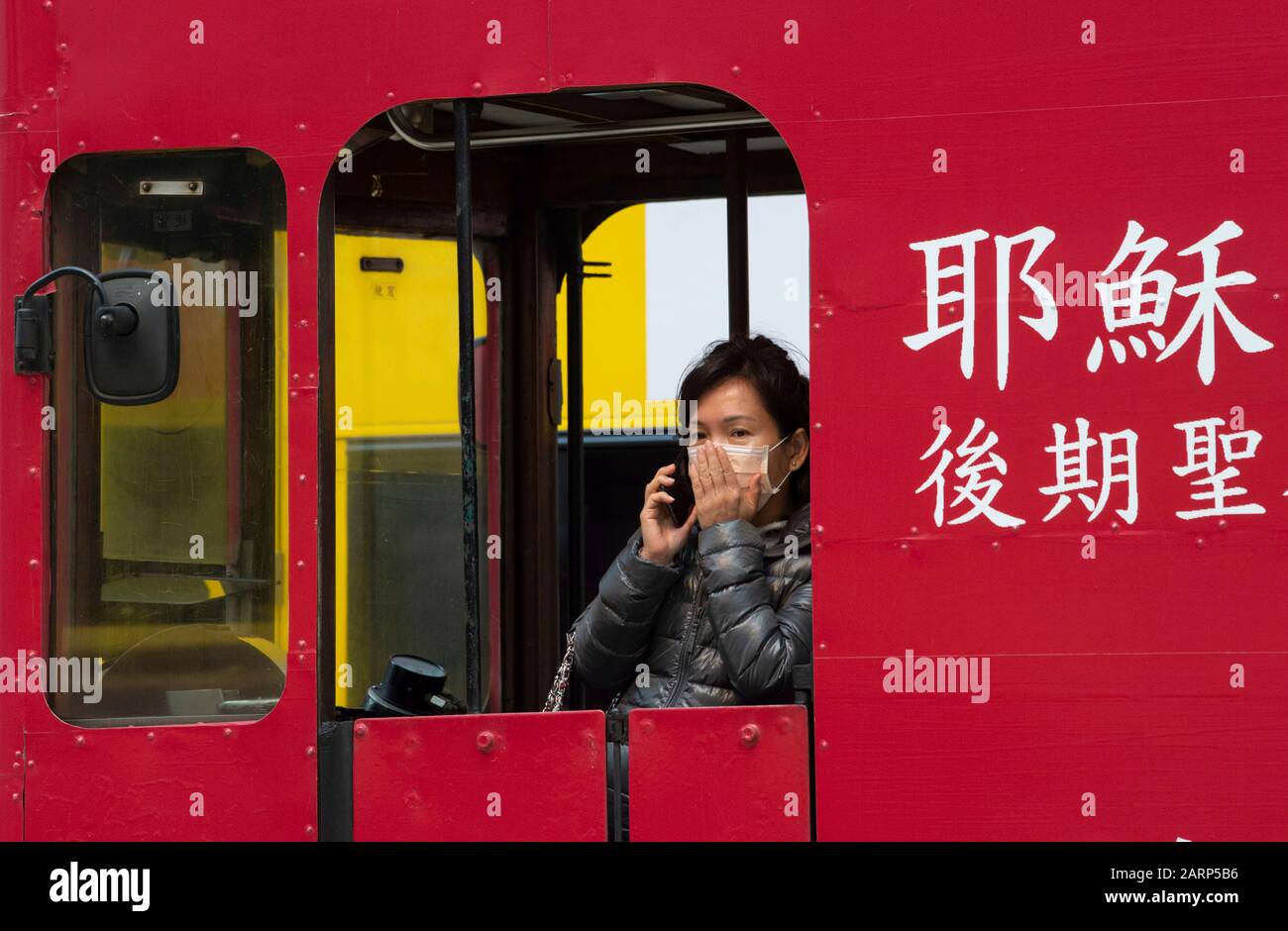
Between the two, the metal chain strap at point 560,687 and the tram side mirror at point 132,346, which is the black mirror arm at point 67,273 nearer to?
the tram side mirror at point 132,346

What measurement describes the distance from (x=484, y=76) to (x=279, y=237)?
0.45 m

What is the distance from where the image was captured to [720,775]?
2262 millimetres

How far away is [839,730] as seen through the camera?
2234 millimetres

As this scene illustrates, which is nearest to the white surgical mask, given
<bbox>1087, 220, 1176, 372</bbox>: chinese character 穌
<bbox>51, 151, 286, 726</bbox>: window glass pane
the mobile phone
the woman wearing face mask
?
the woman wearing face mask

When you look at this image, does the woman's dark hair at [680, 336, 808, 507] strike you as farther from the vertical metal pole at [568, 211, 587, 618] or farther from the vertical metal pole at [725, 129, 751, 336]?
the vertical metal pole at [568, 211, 587, 618]

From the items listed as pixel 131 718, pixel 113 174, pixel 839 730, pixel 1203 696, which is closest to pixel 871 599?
pixel 839 730

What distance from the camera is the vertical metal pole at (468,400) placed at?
7.67 ft

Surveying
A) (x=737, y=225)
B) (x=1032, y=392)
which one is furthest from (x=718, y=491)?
(x=737, y=225)

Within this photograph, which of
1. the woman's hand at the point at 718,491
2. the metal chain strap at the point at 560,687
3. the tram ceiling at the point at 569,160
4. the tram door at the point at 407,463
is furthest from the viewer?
the tram door at the point at 407,463

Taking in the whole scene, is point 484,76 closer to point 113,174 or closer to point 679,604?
point 113,174

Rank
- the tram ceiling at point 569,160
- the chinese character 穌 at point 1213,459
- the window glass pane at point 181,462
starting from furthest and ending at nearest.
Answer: the tram ceiling at point 569,160, the window glass pane at point 181,462, the chinese character 穌 at point 1213,459

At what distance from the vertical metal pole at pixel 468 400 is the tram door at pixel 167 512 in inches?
12.5

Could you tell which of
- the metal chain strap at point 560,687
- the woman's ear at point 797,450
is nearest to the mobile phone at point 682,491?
the woman's ear at point 797,450

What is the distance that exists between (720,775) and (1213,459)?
2.99 ft
